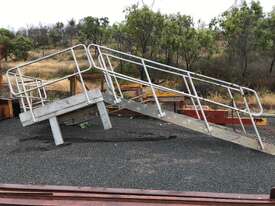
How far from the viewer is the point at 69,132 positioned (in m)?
9.21

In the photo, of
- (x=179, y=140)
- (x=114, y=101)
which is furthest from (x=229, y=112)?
(x=114, y=101)

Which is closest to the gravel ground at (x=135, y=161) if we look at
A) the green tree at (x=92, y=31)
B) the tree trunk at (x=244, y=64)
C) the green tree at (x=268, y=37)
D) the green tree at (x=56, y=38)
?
the green tree at (x=268, y=37)

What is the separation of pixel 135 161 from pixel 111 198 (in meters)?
3.42

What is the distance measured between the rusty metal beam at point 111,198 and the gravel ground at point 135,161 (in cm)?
190

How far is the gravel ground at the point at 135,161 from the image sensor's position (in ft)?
18.9

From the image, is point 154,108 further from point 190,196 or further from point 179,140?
point 190,196

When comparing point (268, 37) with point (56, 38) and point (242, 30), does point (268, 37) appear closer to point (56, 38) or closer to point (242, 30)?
point (242, 30)

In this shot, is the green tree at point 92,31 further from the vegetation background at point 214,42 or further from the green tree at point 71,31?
the green tree at point 71,31

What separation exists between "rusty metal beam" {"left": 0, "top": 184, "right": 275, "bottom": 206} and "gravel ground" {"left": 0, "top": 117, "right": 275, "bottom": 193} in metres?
1.90

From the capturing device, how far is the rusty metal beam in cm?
329

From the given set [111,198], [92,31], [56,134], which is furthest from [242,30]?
[111,198]

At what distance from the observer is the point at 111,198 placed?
339 cm

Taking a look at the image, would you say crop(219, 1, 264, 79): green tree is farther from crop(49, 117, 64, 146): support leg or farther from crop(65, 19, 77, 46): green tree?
crop(65, 19, 77, 46): green tree

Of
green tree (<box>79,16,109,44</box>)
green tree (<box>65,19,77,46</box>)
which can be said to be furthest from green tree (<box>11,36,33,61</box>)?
green tree (<box>65,19,77,46</box>)
